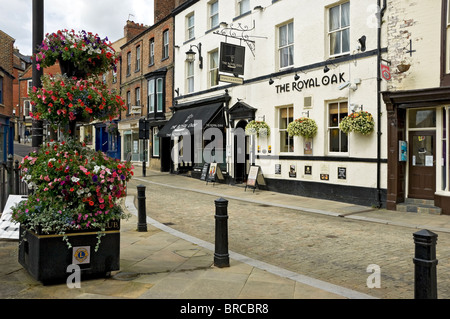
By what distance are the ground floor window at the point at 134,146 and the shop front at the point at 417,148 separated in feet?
70.0

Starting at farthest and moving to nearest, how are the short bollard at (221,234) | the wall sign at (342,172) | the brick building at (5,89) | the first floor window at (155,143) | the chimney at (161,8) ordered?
the chimney at (161,8)
the first floor window at (155,143)
the brick building at (5,89)
the wall sign at (342,172)
the short bollard at (221,234)

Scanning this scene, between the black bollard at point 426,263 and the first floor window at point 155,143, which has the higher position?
the first floor window at point 155,143

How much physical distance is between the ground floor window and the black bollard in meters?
27.3

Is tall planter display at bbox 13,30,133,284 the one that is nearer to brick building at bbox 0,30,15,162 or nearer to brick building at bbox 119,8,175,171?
brick building at bbox 119,8,175,171

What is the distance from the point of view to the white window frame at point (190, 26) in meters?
22.2

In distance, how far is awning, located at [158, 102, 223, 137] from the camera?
18.8 metres

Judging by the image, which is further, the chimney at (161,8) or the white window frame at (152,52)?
the chimney at (161,8)

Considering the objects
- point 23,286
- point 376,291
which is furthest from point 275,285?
point 23,286

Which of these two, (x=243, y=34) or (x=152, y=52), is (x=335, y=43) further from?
(x=152, y=52)

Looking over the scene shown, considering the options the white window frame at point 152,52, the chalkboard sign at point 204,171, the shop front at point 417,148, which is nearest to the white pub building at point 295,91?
the shop front at point 417,148

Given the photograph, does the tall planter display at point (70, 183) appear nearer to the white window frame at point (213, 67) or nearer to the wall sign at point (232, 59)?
the wall sign at point (232, 59)

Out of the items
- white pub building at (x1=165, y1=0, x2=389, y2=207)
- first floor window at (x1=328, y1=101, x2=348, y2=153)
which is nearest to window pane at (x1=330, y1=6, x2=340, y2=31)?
white pub building at (x1=165, y1=0, x2=389, y2=207)

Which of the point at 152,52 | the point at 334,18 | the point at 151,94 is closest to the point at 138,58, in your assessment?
the point at 152,52

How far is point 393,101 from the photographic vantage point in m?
11.3
